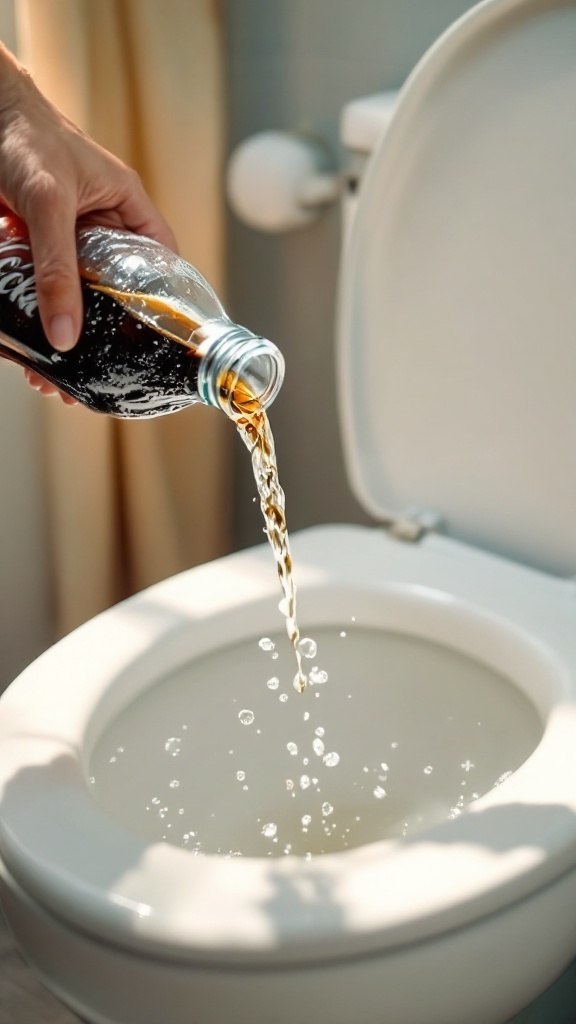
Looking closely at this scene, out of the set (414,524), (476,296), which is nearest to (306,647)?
(414,524)

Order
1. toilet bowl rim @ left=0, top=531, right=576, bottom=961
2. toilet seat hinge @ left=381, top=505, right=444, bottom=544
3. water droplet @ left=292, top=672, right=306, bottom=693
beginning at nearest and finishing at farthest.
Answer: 1. toilet bowl rim @ left=0, top=531, right=576, bottom=961
2. water droplet @ left=292, top=672, right=306, bottom=693
3. toilet seat hinge @ left=381, top=505, right=444, bottom=544

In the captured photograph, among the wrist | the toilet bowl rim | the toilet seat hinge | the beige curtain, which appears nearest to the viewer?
the toilet bowl rim

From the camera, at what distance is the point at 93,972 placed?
0.65 metres

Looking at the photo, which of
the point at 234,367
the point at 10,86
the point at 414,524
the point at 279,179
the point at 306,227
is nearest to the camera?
the point at 234,367

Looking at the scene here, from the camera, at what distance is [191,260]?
129 cm

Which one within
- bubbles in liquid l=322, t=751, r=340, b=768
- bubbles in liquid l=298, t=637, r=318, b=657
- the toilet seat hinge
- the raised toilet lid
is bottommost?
bubbles in liquid l=322, t=751, r=340, b=768

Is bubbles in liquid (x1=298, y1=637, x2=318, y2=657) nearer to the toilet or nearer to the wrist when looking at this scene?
the toilet

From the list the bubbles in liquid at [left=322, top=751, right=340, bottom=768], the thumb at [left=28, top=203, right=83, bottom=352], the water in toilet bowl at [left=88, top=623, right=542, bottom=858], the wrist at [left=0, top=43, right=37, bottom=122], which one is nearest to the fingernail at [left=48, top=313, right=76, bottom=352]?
the thumb at [left=28, top=203, right=83, bottom=352]

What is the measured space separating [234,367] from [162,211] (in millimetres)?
683

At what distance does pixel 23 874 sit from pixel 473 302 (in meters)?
0.55

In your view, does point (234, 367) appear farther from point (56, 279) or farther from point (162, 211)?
point (162, 211)

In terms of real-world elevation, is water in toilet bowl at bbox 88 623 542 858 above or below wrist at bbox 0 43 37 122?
below

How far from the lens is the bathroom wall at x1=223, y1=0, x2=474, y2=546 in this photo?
46.9 inches

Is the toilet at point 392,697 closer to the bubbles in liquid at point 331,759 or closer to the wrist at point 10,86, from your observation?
the bubbles in liquid at point 331,759
